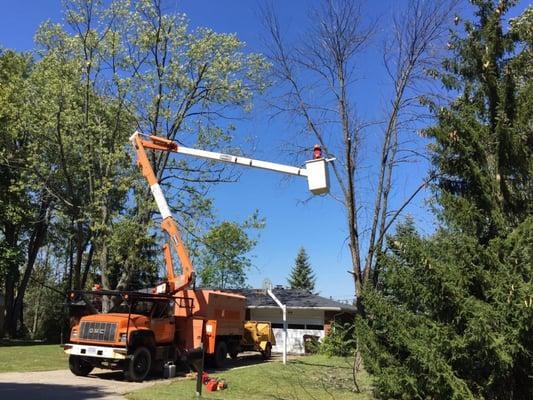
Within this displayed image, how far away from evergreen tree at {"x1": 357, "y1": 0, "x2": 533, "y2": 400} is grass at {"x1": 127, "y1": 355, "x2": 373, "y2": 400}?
2.99 m

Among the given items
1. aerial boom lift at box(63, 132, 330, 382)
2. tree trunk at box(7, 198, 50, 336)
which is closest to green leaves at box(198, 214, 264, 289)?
aerial boom lift at box(63, 132, 330, 382)

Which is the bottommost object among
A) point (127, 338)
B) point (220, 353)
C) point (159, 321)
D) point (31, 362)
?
point (31, 362)

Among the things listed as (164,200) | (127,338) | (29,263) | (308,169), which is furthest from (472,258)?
(29,263)

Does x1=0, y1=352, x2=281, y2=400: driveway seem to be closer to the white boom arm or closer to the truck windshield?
the truck windshield

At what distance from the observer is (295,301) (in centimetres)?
3719

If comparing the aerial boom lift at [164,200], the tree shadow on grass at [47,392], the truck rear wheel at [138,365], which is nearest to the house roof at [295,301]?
the aerial boom lift at [164,200]

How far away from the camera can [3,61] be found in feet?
119

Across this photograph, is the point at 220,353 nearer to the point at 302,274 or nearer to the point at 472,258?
the point at 472,258

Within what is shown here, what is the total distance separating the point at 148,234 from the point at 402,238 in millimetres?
16375

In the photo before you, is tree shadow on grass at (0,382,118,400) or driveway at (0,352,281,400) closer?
tree shadow on grass at (0,382,118,400)

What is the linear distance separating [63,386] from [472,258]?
10701 mm

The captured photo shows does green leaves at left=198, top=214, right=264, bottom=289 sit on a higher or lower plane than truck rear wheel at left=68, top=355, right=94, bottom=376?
higher

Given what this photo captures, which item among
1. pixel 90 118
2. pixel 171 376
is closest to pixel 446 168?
pixel 171 376

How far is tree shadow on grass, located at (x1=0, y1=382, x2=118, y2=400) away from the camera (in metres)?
12.0
